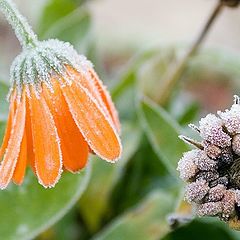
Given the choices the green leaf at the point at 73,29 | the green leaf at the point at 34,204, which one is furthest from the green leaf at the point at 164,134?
the green leaf at the point at 73,29

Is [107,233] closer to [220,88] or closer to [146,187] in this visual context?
[146,187]

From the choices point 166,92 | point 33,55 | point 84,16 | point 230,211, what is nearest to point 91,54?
point 84,16

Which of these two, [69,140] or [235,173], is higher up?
[69,140]

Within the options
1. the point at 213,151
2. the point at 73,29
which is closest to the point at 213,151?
the point at 213,151

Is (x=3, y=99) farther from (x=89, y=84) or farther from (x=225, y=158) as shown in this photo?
(x=225, y=158)

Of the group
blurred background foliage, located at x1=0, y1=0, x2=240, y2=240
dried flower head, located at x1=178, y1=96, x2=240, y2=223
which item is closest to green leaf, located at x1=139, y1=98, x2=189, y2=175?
blurred background foliage, located at x1=0, y1=0, x2=240, y2=240

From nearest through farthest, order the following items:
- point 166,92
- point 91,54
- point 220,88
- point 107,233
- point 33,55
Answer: point 33,55 < point 107,233 < point 166,92 < point 91,54 < point 220,88
